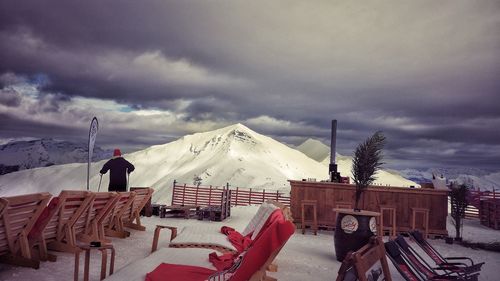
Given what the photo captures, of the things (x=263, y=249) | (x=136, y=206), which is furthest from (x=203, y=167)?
(x=263, y=249)

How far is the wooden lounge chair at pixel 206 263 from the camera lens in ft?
9.14

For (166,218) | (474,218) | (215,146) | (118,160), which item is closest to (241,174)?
(215,146)

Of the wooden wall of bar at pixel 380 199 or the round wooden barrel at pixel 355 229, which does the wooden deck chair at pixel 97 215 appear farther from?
the wooden wall of bar at pixel 380 199

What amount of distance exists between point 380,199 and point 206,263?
27.5ft

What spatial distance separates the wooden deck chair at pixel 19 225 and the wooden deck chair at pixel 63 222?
0.26 m

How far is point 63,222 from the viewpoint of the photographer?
19.5 feet

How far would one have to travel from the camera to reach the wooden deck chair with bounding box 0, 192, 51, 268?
15.5 feet

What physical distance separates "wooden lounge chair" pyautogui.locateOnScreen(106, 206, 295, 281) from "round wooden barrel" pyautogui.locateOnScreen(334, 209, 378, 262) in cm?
309

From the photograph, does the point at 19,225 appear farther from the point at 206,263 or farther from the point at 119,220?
the point at 119,220

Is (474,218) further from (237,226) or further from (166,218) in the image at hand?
(166,218)

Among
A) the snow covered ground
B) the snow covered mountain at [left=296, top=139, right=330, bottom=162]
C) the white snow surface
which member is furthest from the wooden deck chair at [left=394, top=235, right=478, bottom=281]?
the snow covered mountain at [left=296, top=139, right=330, bottom=162]

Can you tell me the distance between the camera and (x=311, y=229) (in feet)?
38.4

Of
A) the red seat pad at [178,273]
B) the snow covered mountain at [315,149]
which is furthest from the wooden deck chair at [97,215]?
the snow covered mountain at [315,149]

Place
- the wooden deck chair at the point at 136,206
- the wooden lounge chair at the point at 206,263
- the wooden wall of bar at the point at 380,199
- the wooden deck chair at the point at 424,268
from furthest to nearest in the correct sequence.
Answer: the wooden wall of bar at the point at 380,199
the wooden deck chair at the point at 136,206
the wooden deck chair at the point at 424,268
the wooden lounge chair at the point at 206,263
